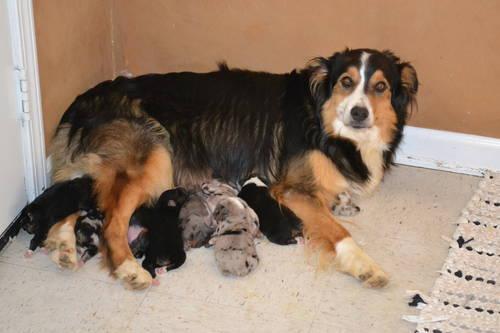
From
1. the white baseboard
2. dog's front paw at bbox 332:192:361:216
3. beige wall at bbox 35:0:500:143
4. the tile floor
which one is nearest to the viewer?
the tile floor

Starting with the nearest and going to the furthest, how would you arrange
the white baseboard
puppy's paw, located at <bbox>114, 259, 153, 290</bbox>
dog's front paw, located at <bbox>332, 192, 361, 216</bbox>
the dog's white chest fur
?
puppy's paw, located at <bbox>114, 259, 153, 290</bbox> < the dog's white chest fur < dog's front paw, located at <bbox>332, 192, 361, 216</bbox> < the white baseboard

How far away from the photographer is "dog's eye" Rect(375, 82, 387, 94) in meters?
2.88

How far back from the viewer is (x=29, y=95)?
275 cm

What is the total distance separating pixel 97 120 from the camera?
118 inches

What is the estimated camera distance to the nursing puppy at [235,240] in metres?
2.63

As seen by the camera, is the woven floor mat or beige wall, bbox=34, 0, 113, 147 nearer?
the woven floor mat

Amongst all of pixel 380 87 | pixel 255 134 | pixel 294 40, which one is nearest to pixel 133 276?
pixel 255 134

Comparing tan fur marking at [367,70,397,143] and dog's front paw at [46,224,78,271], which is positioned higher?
tan fur marking at [367,70,397,143]

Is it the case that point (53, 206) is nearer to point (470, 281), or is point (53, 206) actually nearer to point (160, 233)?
point (160, 233)

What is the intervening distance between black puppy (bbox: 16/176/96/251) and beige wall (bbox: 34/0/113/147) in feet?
1.25

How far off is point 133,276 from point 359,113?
3.92 feet

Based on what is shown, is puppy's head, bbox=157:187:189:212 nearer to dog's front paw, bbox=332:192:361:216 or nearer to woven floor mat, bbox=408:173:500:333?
dog's front paw, bbox=332:192:361:216

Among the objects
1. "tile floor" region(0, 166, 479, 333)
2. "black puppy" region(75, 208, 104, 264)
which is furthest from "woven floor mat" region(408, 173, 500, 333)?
"black puppy" region(75, 208, 104, 264)

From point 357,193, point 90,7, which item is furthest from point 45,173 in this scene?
point 357,193
